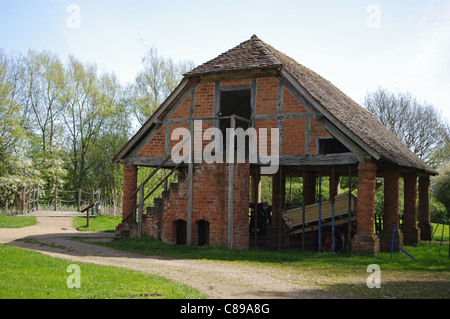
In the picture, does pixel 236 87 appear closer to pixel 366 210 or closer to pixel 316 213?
pixel 316 213

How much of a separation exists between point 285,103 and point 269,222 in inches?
259

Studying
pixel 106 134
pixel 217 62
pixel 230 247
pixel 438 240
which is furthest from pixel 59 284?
pixel 106 134

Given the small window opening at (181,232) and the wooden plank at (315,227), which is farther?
the small window opening at (181,232)

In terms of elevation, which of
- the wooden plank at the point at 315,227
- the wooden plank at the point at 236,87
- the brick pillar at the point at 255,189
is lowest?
the wooden plank at the point at 315,227

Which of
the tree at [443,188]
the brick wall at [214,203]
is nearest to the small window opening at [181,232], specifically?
the brick wall at [214,203]

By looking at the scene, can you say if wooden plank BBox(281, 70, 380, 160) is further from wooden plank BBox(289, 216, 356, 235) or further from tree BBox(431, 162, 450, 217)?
tree BBox(431, 162, 450, 217)

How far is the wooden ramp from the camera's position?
14508 millimetres

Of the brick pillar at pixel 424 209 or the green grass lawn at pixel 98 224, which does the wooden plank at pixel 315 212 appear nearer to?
the brick pillar at pixel 424 209

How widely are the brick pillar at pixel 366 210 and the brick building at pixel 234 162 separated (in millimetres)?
28

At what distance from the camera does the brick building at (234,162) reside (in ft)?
45.7

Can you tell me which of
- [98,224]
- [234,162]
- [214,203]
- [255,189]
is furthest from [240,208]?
[98,224]

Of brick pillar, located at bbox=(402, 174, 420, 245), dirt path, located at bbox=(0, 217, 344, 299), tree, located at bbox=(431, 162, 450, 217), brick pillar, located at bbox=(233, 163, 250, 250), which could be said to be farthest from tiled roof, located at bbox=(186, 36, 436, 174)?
tree, located at bbox=(431, 162, 450, 217)

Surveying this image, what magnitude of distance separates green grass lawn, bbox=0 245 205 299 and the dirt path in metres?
0.64
